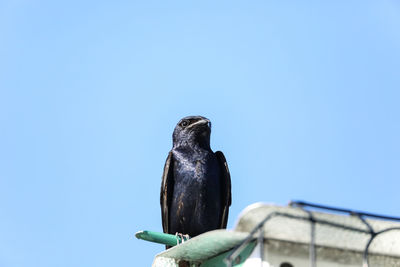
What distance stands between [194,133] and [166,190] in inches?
28.8

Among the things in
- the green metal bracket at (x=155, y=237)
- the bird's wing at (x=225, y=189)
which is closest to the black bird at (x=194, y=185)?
the bird's wing at (x=225, y=189)

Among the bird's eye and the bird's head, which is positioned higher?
the bird's eye

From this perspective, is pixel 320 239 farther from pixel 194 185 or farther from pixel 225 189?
pixel 225 189

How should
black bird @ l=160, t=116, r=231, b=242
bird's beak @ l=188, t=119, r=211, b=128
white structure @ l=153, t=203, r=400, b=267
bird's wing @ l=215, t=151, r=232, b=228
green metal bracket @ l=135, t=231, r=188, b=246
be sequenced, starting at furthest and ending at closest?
bird's beak @ l=188, t=119, r=211, b=128
bird's wing @ l=215, t=151, r=232, b=228
black bird @ l=160, t=116, r=231, b=242
green metal bracket @ l=135, t=231, r=188, b=246
white structure @ l=153, t=203, r=400, b=267

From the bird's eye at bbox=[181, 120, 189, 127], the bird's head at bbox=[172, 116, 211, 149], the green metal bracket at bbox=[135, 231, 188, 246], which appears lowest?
the green metal bracket at bbox=[135, 231, 188, 246]

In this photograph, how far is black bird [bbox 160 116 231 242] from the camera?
9.38m

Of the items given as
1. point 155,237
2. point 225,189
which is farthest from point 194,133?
point 155,237

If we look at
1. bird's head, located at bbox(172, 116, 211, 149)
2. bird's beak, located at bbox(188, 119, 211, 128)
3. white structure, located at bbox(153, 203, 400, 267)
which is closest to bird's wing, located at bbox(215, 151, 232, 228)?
bird's head, located at bbox(172, 116, 211, 149)

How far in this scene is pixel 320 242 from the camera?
16.5ft

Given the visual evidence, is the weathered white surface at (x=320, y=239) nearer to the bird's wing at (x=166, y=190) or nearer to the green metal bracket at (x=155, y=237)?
the green metal bracket at (x=155, y=237)

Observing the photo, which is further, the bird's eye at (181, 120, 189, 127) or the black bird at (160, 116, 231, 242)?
the bird's eye at (181, 120, 189, 127)

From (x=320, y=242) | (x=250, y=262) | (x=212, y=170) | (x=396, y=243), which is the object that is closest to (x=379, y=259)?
(x=396, y=243)

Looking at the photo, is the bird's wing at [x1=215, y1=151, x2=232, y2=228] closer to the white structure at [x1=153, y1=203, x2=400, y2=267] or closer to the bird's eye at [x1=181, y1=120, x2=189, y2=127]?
the bird's eye at [x1=181, y1=120, x2=189, y2=127]

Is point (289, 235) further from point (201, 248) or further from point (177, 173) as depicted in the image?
point (177, 173)
